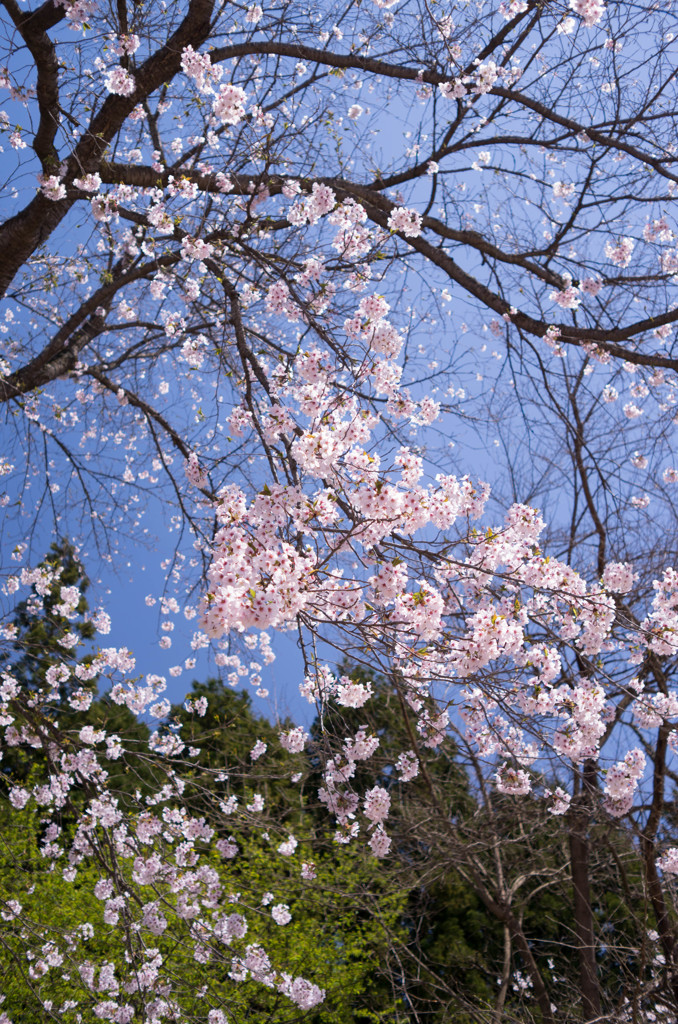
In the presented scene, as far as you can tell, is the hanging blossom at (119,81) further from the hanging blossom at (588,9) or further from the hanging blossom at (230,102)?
the hanging blossom at (588,9)

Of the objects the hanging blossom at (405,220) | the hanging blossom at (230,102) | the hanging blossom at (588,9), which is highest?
the hanging blossom at (588,9)

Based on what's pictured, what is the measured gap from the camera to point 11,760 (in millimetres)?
11688

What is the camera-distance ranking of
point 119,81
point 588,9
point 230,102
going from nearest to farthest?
1. point 230,102
2. point 119,81
3. point 588,9

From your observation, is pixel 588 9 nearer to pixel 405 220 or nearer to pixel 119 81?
pixel 405 220

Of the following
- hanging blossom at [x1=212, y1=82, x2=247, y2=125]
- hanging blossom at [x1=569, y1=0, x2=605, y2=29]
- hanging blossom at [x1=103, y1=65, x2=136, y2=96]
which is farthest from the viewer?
hanging blossom at [x1=569, y1=0, x2=605, y2=29]

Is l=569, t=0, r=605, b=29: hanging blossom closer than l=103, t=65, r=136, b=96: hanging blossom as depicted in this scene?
No

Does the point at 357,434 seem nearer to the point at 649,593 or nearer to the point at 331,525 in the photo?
the point at 331,525

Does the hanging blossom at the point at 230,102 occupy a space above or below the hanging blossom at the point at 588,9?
below

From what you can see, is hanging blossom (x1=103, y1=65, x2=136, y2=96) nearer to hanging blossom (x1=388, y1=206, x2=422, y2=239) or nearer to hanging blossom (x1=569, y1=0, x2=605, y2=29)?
hanging blossom (x1=388, y1=206, x2=422, y2=239)

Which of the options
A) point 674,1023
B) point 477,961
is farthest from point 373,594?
point 477,961

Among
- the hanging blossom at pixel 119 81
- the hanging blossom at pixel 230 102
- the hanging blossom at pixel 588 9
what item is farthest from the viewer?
the hanging blossom at pixel 588 9

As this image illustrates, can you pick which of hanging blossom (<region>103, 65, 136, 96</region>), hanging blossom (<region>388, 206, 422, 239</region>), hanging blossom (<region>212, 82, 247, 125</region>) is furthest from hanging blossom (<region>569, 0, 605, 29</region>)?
hanging blossom (<region>103, 65, 136, 96</region>)

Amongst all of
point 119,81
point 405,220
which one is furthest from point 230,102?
point 405,220

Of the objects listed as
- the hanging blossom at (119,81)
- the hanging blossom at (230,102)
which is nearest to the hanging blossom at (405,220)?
the hanging blossom at (230,102)
